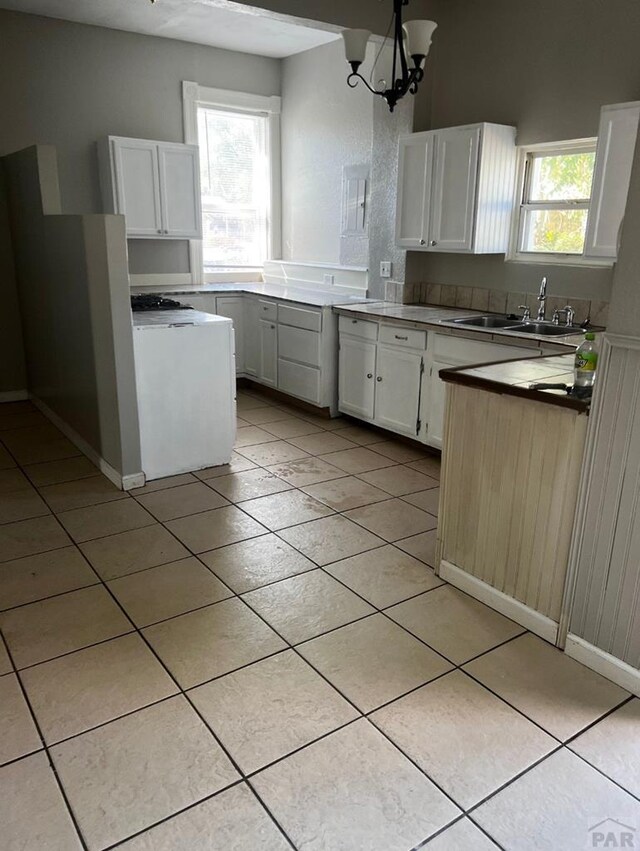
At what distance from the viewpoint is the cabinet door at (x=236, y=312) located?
5.58 meters

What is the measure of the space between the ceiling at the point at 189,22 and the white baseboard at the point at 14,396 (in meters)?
2.86

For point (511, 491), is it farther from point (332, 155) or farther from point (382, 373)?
point (332, 155)

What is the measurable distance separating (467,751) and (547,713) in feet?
1.03

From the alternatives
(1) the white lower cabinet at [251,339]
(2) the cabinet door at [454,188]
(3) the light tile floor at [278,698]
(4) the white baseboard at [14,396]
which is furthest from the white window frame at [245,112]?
(3) the light tile floor at [278,698]

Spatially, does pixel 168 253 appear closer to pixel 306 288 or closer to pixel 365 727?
pixel 306 288

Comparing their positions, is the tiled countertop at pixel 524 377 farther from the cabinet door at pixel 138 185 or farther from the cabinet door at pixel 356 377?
the cabinet door at pixel 138 185

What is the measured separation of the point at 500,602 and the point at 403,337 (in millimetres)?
2058

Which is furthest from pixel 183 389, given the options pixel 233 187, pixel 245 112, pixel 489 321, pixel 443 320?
pixel 245 112

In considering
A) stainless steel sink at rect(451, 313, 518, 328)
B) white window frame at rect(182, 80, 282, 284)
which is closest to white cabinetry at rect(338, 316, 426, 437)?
stainless steel sink at rect(451, 313, 518, 328)

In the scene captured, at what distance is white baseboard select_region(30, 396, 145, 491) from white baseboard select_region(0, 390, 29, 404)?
0.44 meters

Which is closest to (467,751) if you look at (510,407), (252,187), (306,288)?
(510,407)

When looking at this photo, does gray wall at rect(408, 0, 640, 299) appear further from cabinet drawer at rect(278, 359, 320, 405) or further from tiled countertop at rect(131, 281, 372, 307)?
cabinet drawer at rect(278, 359, 320, 405)

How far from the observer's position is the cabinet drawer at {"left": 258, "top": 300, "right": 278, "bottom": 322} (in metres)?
5.16

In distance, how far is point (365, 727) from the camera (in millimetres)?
1900
